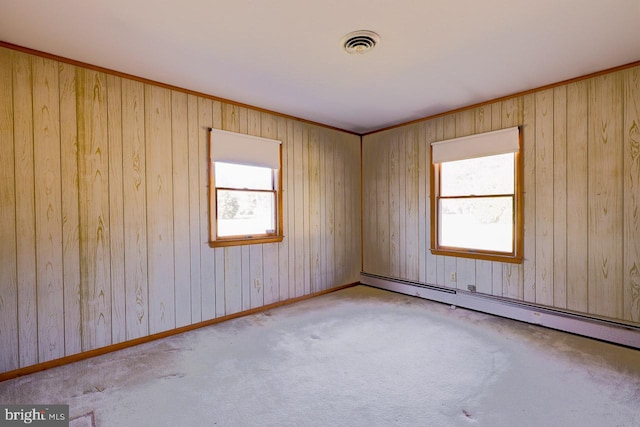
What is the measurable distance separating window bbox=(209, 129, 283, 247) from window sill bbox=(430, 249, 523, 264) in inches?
84.9

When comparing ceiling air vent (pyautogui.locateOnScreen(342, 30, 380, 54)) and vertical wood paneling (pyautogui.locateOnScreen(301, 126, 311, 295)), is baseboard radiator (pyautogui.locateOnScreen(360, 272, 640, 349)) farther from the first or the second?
ceiling air vent (pyautogui.locateOnScreen(342, 30, 380, 54))

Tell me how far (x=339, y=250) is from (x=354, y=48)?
3.09m

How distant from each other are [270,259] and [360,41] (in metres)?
2.67

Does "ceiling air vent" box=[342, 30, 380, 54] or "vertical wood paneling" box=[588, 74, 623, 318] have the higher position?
"ceiling air vent" box=[342, 30, 380, 54]

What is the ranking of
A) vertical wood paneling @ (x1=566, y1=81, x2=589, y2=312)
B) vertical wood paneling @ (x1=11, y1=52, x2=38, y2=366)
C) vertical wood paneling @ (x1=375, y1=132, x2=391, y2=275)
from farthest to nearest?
vertical wood paneling @ (x1=375, y1=132, x2=391, y2=275) → vertical wood paneling @ (x1=566, y1=81, x2=589, y2=312) → vertical wood paneling @ (x1=11, y1=52, x2=38, y2=366)

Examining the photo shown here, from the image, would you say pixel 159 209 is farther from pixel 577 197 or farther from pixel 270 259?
pixel 577 197

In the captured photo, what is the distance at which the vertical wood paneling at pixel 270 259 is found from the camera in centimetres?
387

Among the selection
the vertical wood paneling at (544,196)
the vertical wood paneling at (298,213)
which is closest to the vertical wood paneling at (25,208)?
the vertical wood paneling at (298,213)

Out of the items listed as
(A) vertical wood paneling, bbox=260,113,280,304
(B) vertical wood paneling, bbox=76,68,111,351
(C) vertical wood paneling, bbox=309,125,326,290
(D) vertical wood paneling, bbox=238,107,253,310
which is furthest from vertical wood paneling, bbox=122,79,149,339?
(C) vertical wood paneling, bbox=309,125,326,290

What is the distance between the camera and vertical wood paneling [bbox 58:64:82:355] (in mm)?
2533

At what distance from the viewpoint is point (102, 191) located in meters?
2.72

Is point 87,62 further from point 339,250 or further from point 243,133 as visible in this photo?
point 339,250

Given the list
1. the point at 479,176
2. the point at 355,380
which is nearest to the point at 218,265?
the point at 355,380

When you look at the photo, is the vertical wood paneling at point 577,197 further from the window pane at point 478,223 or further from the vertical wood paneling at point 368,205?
the vertical wood paneling at point 368,205
